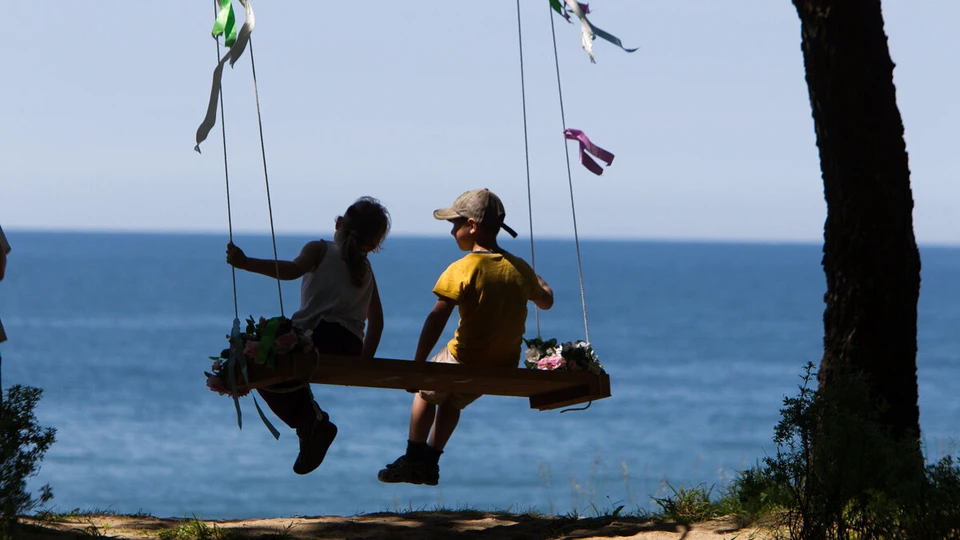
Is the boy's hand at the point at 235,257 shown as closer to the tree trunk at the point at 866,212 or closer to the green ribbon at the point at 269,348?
the green ribbon at the point at 269,348

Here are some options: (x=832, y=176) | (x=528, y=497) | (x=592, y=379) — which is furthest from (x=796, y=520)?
(x=528, y=497)

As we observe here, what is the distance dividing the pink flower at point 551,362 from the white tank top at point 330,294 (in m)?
0.99

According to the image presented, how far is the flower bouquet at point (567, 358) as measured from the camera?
675cm

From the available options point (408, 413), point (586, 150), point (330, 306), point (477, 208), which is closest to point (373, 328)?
point (330, 306)

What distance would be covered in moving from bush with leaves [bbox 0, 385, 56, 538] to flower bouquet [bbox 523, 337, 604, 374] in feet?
7.89

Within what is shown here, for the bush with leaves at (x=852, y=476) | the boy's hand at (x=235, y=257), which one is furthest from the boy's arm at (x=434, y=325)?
the bush with leaves at (x=852, y=476)

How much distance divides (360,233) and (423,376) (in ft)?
3.69

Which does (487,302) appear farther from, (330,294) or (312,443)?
(312,443)

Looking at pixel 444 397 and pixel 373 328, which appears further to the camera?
pixel 444 397

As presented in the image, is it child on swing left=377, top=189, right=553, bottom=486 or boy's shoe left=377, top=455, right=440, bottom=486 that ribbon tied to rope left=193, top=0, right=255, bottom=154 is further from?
→ boy's shoe left=377, top=455, right=440, bottom=486

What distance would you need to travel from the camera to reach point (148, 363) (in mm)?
54688

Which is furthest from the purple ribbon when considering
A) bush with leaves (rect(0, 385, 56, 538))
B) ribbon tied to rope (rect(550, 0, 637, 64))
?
bush with leaves (rect(0, 385, 56, 538))

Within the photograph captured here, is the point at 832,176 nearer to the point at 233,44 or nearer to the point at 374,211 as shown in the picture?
the point at 374,211

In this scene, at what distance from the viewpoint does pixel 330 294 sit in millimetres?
6723
